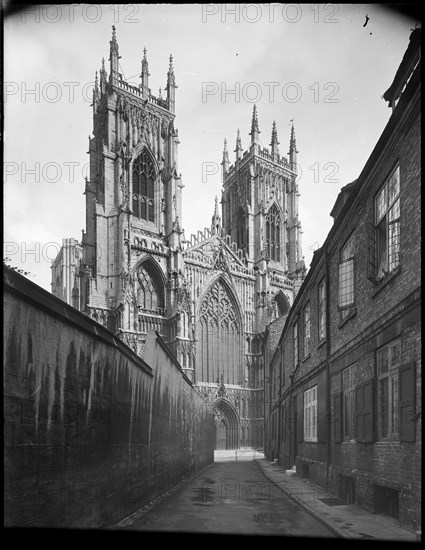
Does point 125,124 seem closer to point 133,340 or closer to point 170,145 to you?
point 170,145

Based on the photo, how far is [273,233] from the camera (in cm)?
6606

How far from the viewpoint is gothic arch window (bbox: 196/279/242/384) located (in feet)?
182

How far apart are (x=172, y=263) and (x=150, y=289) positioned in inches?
123

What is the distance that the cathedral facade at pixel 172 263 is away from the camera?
48594 millimetres

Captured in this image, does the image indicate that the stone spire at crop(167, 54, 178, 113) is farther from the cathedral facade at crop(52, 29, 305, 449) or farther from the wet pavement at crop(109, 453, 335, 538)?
the wet pavement at crop(109, 453, 335, 538)

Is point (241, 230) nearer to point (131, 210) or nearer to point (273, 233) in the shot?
point (273, 233)

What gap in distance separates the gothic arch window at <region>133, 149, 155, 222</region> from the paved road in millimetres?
38386

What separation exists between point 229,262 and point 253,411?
606 inches

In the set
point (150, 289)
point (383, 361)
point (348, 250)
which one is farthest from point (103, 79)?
point (383, 361)

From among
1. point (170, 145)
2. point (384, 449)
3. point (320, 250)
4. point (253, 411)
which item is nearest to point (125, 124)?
point (170, 145)

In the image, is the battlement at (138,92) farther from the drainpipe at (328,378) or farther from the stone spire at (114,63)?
the drainpipe at (328,378)

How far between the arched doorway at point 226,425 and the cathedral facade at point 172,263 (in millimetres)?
101

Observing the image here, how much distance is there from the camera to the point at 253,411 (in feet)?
185

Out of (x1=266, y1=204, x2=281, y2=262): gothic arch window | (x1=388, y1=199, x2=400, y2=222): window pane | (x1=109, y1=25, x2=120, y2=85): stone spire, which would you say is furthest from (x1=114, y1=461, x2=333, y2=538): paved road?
(x1=266, y1=204, x2=281, y2=262): gothic arch window
